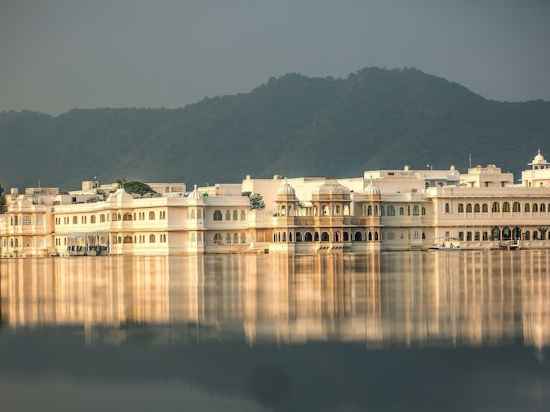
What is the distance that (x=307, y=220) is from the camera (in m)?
94.1

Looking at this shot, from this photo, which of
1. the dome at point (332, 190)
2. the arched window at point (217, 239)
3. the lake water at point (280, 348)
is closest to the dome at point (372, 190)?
the dome at point (332, 190)

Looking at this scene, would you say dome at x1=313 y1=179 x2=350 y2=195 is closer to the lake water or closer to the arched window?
the arched window

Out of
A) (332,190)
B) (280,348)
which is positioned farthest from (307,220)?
(280,348)

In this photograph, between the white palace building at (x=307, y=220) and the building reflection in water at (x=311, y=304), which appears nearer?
the building reflection in water at (x=311, y=304)

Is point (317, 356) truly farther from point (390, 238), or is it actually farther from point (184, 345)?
point (390, 238)

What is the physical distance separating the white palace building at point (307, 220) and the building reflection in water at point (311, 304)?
3895cm

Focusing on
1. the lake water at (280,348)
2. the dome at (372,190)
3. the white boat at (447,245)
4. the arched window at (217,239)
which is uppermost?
the dome at (372,190)

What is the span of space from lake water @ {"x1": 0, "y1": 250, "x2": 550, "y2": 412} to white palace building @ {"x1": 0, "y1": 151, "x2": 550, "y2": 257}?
50840 millimetres

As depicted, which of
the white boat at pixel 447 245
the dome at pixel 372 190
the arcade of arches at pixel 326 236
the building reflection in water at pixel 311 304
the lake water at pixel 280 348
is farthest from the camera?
the dome at pixel 372 190

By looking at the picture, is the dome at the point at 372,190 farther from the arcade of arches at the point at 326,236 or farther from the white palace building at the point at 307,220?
the arcade of arches at the point at 326,236

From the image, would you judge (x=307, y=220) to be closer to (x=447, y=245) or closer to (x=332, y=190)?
(x=332, y=190)

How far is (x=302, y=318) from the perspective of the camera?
31.0 m

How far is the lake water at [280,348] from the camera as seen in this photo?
67.8 feet

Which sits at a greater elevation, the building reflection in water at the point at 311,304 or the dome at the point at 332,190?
the dome at the point at 332,190
